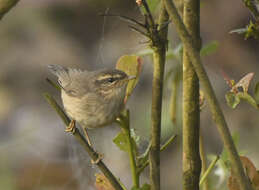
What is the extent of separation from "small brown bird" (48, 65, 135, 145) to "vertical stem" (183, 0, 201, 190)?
750mm

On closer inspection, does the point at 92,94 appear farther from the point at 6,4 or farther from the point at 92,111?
the point at 6,4

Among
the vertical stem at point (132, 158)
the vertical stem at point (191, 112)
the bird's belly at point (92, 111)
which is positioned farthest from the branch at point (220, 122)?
the bird's belly at point (92, 111)

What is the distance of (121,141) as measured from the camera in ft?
4.96

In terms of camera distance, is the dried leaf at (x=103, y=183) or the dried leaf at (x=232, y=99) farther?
the dried leaf at (x=103, y=183)

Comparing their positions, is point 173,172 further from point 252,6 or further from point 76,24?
point 252,6

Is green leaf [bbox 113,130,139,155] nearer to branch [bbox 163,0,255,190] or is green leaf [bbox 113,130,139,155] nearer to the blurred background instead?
branch [bbox 163,0,255,190]

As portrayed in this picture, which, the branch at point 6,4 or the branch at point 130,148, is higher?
the branch at point 6,4

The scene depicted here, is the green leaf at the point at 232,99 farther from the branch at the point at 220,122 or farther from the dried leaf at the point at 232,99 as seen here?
the branch at the point at 220,122

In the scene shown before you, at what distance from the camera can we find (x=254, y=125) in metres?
5.36

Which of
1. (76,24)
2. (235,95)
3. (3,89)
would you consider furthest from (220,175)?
(76,24)

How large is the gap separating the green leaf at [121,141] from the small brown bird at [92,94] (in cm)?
64

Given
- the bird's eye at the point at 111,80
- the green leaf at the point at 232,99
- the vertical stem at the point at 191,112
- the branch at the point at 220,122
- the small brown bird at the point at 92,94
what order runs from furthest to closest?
1. the bird's eye at the point at 111,80
2. the small brown bird at the point at 92,94
3. the vertical stem at the point at 191,112
4. the green leaf at the point at 232,99
5. the branch at the point at 220,122

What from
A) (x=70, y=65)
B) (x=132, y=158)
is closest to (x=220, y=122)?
(x=132, y=158)

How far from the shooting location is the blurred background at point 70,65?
4961 millimetres
